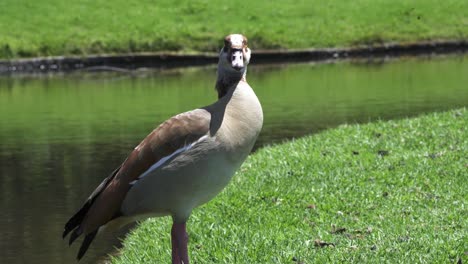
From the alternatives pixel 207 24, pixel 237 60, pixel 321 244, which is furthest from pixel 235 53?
pixel 207 24

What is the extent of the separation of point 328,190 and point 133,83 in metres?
17.0

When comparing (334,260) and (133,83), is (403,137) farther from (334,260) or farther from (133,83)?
(133,83)

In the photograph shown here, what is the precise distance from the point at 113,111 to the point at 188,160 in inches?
586

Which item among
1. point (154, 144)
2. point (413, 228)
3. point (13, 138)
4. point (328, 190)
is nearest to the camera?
point (154, 144)

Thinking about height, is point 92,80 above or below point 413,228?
below

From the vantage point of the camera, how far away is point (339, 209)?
8.88m

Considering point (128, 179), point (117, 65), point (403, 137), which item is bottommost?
point (117, 65)

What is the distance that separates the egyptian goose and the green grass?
1.21 meters

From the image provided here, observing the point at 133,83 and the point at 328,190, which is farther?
the point at 133,83

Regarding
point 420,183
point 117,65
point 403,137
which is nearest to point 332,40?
point 117,65

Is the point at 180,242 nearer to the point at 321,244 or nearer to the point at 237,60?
the point at 237,60

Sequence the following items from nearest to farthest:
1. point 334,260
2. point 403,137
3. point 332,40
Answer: point 334,260, point 403,137, point 332,40

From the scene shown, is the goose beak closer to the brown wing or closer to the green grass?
the brown wing

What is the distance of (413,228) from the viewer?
7.83 metres
